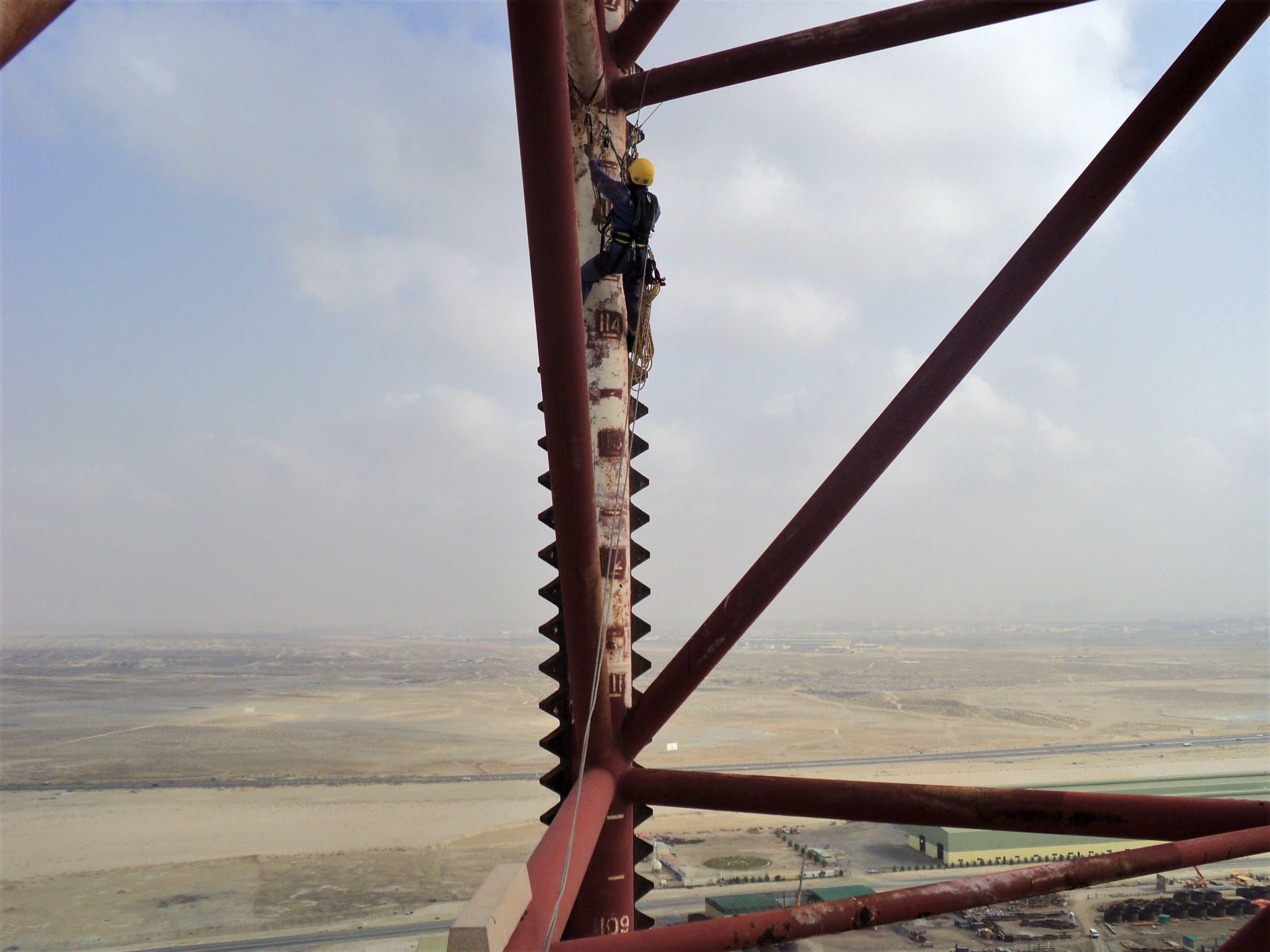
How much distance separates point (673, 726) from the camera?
56344 mm

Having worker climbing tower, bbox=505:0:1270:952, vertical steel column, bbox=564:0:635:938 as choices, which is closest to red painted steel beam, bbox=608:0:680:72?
worker climbing tower, bbox=505:0:1270:952

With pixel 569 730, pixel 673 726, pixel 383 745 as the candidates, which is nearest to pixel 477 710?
pixel 383 745

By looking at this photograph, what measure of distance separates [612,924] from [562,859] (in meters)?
1.58

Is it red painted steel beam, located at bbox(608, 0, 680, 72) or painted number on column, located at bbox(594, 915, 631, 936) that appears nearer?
painted number on column, located at bbox(594, 915, 631, 936)

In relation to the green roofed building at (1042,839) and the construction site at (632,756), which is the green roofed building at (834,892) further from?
the green roofed building at (1042,839)

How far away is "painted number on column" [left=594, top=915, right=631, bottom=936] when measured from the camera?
423 centimetres

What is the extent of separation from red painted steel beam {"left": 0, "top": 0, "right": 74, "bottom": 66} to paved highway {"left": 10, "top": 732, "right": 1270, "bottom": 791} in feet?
142

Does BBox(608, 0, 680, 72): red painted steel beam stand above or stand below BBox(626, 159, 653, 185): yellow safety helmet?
above

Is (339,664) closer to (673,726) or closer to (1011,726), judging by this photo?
(673,726)

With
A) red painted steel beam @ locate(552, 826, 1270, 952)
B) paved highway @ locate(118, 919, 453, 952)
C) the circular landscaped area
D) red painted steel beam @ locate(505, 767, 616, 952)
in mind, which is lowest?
paved highway @ locate(118, 919, 453, 952)

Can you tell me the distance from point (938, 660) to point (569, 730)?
10357 cm

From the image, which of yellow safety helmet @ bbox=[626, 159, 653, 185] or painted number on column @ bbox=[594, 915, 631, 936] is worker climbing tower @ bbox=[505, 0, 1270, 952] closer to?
painted number on column @ bbox=[594, 915, 631, 936]

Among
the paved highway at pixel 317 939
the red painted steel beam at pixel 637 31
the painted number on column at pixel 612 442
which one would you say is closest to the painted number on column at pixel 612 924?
the painted number on column at pixel 612 442

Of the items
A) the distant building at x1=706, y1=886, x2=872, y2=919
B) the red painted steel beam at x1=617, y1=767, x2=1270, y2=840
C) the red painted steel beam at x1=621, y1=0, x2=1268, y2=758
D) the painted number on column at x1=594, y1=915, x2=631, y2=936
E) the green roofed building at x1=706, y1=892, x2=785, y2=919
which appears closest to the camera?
the red painted steel beam at x1=621, y1=0, x2=1268, y2=758
